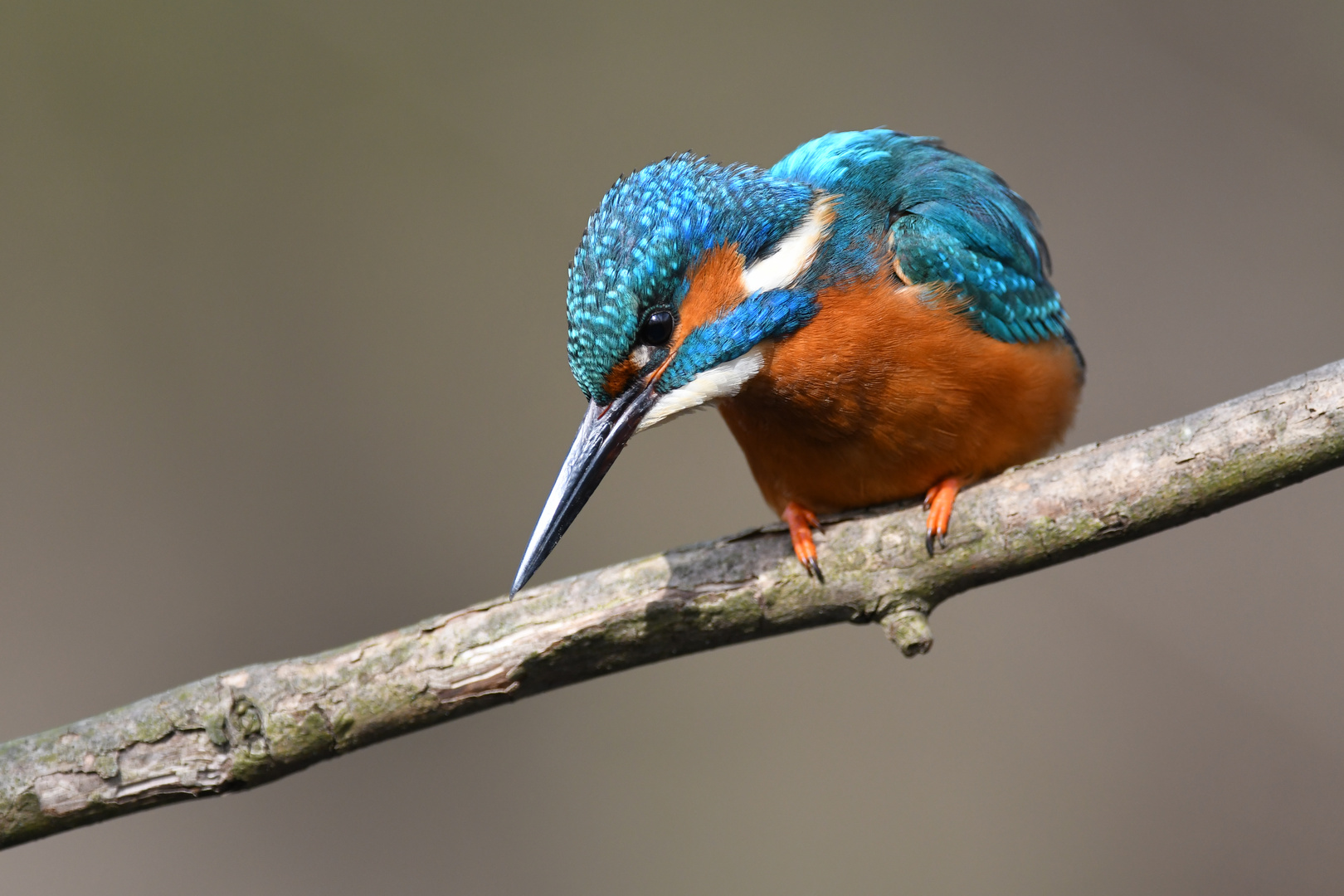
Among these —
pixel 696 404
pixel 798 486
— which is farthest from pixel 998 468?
pixel 696 404

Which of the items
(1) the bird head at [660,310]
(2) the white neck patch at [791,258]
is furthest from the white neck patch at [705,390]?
(2) the white neck patch at [791,258]

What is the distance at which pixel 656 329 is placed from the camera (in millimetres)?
1673

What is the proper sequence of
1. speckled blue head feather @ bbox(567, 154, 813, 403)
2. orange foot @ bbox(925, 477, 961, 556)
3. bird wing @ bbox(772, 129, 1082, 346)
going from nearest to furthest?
speckled blue head feather @ bbox(567, 154, 813, 403)
orange foot @ bbox(925, 477, 961, 556)
bird wing @ bbox(772, 129, 1082, 346)

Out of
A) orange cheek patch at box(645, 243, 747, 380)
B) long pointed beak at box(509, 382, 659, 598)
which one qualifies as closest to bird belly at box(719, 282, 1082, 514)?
orange cheek patch at box(645, 243, 747, 380)

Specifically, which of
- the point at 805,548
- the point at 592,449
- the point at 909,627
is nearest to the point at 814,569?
the point at 805,548

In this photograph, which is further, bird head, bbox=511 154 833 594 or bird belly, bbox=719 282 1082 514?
bird belly, bbox=719 282 1082 514

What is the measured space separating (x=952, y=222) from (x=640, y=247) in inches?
28.7

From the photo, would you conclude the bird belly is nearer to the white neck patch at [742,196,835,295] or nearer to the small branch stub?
the white neck patch at [742,196,835,295]

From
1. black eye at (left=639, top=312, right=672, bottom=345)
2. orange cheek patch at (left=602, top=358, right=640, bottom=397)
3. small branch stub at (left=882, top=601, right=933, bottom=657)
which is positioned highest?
black eye at (left=639, top=312, right=672, bottom=345)

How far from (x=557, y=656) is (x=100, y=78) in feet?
10.9

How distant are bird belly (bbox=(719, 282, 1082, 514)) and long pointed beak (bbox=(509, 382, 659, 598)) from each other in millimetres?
240

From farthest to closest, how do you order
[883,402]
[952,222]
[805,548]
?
1. [952,222]
2. [883,402]
3. [805,548]

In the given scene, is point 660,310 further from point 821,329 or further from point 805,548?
point 805,548

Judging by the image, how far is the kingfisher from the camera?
1674 mm
